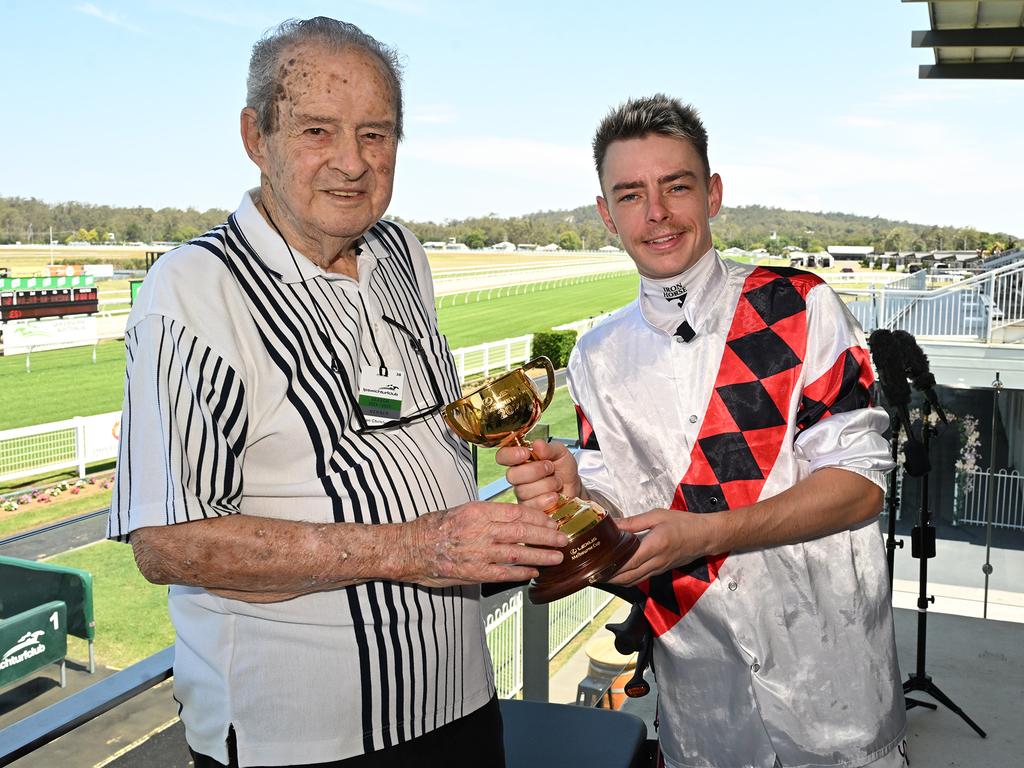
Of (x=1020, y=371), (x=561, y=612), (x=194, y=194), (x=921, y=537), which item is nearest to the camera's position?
(x=561, y=612)

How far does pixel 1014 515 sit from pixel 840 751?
864 centimetres

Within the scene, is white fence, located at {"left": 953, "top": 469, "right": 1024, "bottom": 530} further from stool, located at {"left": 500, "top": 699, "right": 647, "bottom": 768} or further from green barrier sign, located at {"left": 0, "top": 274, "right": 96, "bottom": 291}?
green barrier sign, located at {"left": 0, "top": 274, "right": 96, "bottom": 291}

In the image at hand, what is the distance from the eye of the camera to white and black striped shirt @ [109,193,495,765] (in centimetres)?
101

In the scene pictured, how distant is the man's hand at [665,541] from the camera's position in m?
1.22

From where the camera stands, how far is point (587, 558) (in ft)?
3.92

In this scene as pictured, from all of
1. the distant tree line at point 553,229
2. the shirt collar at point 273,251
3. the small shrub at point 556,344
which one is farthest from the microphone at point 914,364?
the small shrub at point 556,344

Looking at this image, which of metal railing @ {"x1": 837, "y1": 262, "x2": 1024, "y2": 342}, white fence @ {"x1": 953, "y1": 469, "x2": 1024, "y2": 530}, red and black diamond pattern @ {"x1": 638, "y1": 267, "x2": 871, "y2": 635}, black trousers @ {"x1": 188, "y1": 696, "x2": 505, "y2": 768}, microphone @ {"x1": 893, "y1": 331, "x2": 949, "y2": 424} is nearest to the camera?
black trousers @ {"x1": 188, "y1": 696, "x2": 505, "y2": 768}

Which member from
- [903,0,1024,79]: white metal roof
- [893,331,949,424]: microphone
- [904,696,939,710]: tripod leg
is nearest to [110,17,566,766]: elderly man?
[893,331,949,424]: microphone

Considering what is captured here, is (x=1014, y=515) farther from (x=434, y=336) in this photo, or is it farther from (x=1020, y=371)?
(x=434, y=336)

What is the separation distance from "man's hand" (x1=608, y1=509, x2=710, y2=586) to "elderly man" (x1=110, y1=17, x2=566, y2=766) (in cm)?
16

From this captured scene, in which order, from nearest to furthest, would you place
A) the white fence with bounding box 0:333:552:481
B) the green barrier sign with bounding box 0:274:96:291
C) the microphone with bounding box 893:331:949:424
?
the microphone with bounding box 893:331:949:424
the white fence with bounding box 0:333:552:481
the green barrier sign with bounding box 0:274:96:291

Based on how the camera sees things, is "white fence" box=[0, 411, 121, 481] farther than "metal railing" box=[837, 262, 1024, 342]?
Yes

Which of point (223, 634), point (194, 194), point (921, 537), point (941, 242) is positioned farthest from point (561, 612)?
point (194, 194)

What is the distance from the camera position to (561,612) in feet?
11.5
